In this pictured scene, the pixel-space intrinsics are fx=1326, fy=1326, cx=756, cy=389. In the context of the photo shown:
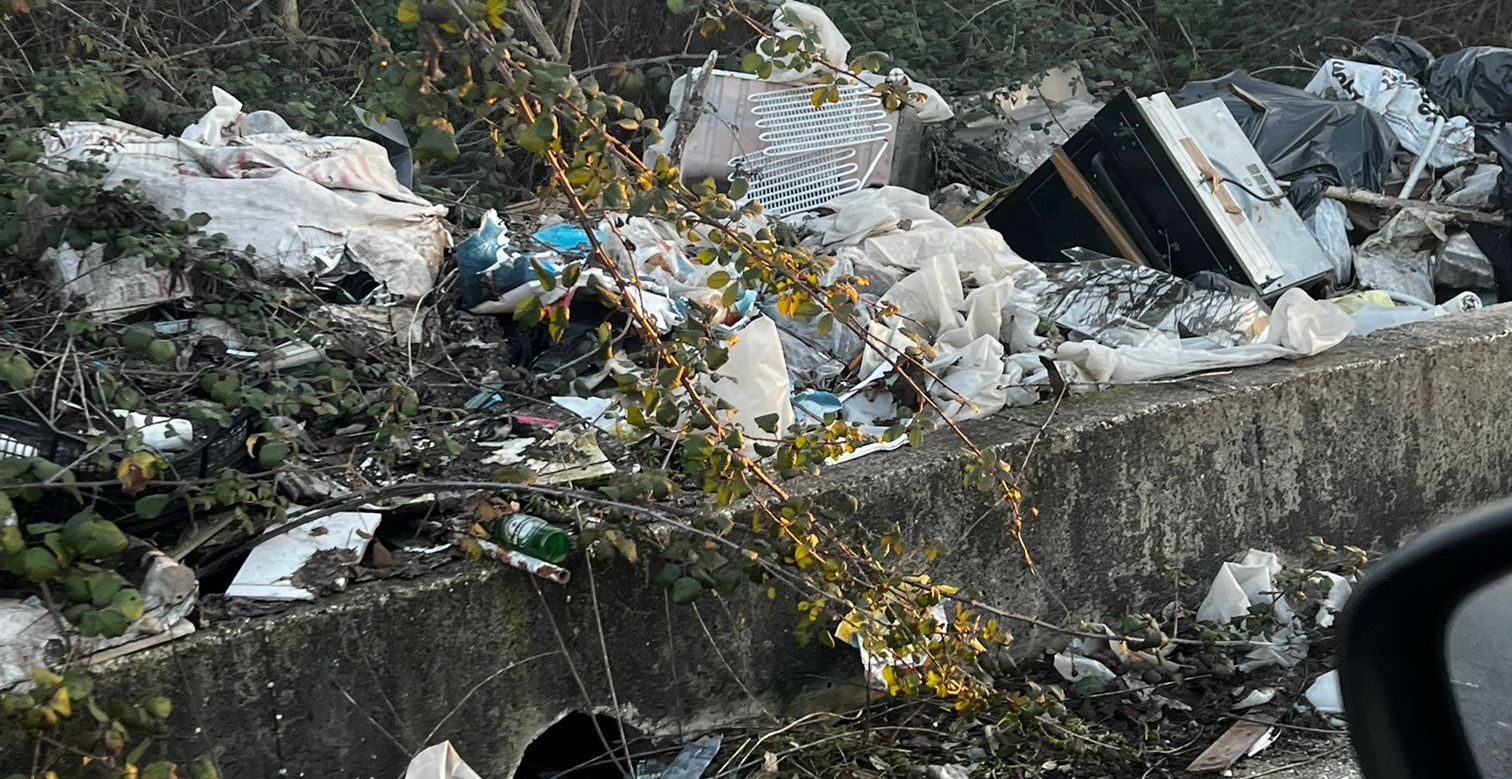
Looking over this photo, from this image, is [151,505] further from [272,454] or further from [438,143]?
[438,143]

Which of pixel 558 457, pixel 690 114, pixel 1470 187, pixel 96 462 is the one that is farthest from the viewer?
pixel 1470 187

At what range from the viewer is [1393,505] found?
4.25 metres

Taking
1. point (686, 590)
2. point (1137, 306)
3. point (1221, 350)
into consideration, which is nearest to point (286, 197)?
point (686, 590)

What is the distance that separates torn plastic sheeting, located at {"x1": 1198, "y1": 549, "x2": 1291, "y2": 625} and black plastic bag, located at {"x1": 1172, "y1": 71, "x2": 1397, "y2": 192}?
247 centimetres

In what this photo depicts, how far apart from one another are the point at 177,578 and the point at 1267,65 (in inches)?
266

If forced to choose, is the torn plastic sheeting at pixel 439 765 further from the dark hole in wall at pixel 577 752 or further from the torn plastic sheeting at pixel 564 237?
the torn plastic sheeting at pixel 564 237

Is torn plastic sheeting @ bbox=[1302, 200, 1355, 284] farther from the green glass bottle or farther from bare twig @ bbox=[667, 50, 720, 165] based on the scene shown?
the green glass bottle

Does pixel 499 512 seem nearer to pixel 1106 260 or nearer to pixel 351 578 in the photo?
pixel 351 578

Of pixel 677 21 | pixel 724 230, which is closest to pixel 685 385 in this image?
pixel 724 230

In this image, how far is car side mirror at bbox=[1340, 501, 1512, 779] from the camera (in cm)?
119

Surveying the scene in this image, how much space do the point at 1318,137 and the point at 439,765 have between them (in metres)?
4.84

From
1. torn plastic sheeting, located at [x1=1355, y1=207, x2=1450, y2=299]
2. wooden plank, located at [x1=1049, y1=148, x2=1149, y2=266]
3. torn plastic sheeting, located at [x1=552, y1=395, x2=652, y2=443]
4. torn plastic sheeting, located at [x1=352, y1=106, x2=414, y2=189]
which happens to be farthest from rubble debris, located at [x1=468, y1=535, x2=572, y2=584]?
torn plastic sheeting, located at [x1=1355, y1=207, x2=1450, y2=299]

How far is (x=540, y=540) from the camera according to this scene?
8.91ft

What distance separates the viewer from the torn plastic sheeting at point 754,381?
3.29m
